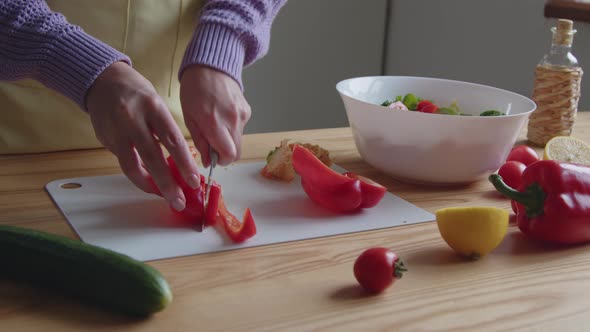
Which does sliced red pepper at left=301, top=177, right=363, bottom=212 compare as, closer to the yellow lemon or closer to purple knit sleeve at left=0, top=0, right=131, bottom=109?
the yellow lemon

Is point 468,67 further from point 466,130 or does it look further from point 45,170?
point 45,170

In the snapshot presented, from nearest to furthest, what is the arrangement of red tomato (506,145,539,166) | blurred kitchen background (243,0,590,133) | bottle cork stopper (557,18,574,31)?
1. red tomato (506,145,539,166)
2. bottle cork stopper (557,18,574,31)
3. blurred kitchen background (243,0,590,133)

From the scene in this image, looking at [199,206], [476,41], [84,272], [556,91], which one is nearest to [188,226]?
[199,206]

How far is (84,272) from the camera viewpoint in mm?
665

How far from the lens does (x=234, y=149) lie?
0.96 m

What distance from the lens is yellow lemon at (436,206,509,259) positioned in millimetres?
828

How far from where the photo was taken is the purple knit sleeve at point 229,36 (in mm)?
1061

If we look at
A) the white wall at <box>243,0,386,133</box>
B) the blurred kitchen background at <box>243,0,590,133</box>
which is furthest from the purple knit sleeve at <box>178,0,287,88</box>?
the white wall at <box>243,0,386,133</box>

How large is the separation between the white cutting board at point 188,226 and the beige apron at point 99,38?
0.21 metres

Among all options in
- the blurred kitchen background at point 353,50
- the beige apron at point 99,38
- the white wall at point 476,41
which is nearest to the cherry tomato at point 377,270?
the beige apron at point 99,38

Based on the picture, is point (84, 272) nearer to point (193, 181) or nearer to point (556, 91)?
point (193, 181)

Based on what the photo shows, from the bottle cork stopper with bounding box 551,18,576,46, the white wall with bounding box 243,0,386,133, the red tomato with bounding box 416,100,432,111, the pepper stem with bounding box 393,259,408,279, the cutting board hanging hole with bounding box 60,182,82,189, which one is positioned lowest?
the white wall with bounding box 243,0,386,133

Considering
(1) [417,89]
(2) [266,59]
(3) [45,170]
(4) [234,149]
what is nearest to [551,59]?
(1) [417,89]

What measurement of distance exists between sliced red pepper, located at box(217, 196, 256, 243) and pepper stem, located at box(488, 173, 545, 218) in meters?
0.33
